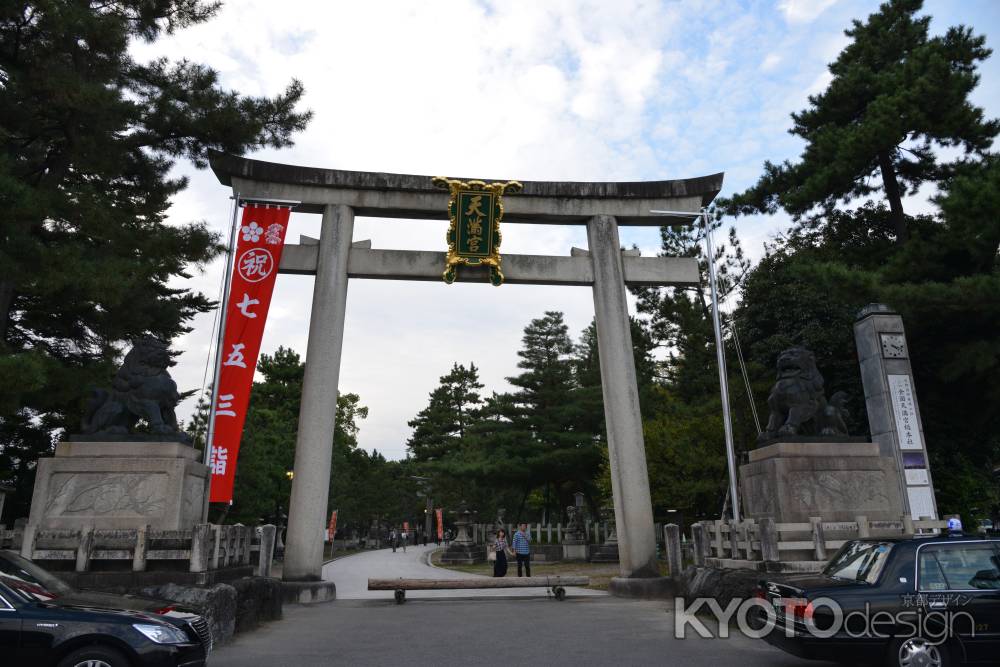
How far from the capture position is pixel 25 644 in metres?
4.69

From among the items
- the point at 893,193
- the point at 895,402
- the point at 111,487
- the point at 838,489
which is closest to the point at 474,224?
the point at 111,487

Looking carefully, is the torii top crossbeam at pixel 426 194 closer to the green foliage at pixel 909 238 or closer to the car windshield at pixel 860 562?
the green foliage at pixel 909 238

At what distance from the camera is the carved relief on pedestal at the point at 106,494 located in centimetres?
932

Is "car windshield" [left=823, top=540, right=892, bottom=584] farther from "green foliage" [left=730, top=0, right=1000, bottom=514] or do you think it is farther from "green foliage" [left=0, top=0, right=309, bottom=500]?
"green foliage" [left=0, top=0, right=309, bottom=500]

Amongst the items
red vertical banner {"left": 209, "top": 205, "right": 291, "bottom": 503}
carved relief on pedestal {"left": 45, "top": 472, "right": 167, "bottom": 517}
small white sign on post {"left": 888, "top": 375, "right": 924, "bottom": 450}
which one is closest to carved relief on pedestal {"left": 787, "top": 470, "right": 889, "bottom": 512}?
small white sign on post {"left": 888, "top": 375, "right": 924, "bottom": 450}

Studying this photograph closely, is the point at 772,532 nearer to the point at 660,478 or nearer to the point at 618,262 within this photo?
the point at 618,262

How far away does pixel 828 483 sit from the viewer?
1062cm

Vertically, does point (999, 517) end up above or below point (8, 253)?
below

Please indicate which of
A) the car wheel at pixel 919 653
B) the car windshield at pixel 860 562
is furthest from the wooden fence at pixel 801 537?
the car wheel at pixel 919 653

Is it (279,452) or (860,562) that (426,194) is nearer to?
(860,562)

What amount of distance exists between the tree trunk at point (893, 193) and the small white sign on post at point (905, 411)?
4847 millimetres

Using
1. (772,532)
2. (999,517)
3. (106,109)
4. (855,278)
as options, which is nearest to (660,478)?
(999,517)

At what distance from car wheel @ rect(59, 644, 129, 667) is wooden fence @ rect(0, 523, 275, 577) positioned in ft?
12.9

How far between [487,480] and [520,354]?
840 centimetres
